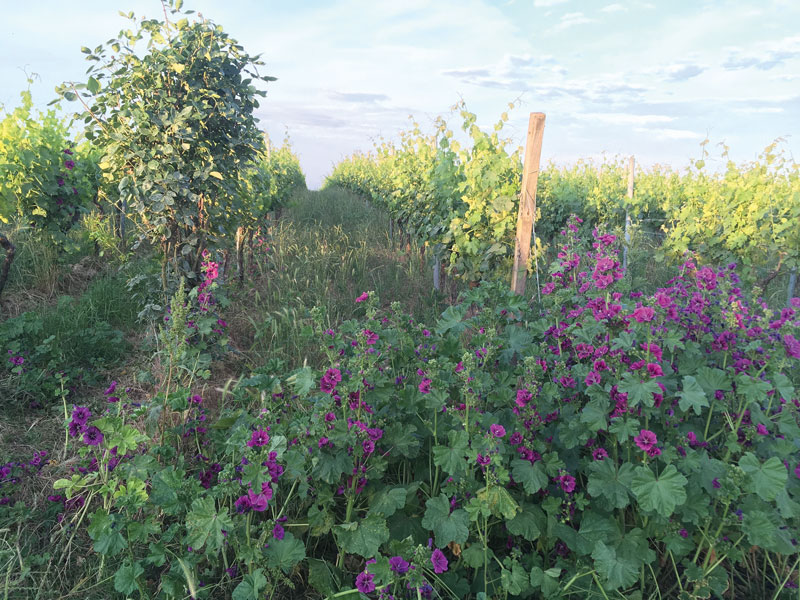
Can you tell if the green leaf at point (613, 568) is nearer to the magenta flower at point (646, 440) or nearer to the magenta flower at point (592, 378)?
the magenta flower at point (646, 440)

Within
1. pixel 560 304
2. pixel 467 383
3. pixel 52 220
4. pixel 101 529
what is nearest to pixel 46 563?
pixel 101 529

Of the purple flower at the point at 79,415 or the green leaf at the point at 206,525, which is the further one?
the purple flower at the point at 79,415

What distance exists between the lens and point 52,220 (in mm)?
5883

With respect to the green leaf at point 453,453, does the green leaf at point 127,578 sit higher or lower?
lower

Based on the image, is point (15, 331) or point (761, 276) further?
point (761, 276)

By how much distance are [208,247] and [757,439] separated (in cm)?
428

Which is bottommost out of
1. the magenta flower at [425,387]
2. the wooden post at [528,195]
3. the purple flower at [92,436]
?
the purple flower at [92,436]

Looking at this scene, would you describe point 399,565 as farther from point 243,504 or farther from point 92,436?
point 92,436

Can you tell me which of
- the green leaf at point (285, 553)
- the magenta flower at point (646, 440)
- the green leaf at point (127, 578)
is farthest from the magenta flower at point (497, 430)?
the green leaf at point (127, 578)

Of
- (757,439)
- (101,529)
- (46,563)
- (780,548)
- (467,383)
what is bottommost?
(46,563)

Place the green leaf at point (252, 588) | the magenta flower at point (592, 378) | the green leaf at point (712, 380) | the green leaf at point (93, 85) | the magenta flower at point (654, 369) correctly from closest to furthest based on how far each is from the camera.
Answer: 1. the green leaf at point (252, 588)
2. the magenta flower at point (654, 369)
3. the magenta flower at point (592, 378)
4. the green leaf at point (712, 380)
5. the green leaf at point (93, 85)

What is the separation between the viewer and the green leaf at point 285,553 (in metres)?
1.73

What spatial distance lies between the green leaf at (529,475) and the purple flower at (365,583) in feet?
2.22

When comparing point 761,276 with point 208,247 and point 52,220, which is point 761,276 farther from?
point 52,220
